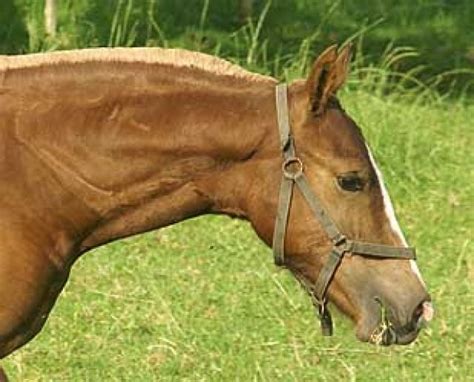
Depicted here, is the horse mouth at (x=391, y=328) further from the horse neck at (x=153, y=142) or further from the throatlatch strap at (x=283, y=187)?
the horse neck at (x=153, y=142)

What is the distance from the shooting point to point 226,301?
6.92 metres

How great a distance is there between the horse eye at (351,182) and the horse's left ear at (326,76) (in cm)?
19

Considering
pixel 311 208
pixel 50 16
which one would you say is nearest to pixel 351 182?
pixel 311 208

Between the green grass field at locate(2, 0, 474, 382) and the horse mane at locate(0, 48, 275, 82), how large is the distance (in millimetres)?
767

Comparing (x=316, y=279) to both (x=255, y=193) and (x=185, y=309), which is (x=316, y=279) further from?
(x=185, y=309)

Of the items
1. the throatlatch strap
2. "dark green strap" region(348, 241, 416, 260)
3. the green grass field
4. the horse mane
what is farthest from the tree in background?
"dark green strap" region(348, 241, 416, 260)

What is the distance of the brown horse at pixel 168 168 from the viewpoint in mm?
4176

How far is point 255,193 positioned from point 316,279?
297 millimetres

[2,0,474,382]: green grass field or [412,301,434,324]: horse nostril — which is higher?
[412,301,434,324]: horse nostril

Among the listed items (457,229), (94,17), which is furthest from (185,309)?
(94,17)

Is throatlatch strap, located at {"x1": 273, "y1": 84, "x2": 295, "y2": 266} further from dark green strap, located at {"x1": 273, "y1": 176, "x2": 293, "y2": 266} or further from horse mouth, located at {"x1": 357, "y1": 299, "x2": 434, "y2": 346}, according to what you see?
horse mouth, located at {"x1": 357, "y1": 299, "x2": 434, "y2": 346}

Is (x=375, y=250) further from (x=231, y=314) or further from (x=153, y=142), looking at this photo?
(x=231, y=314)

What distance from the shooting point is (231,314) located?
673cm

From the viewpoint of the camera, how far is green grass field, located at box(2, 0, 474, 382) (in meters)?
6.07
